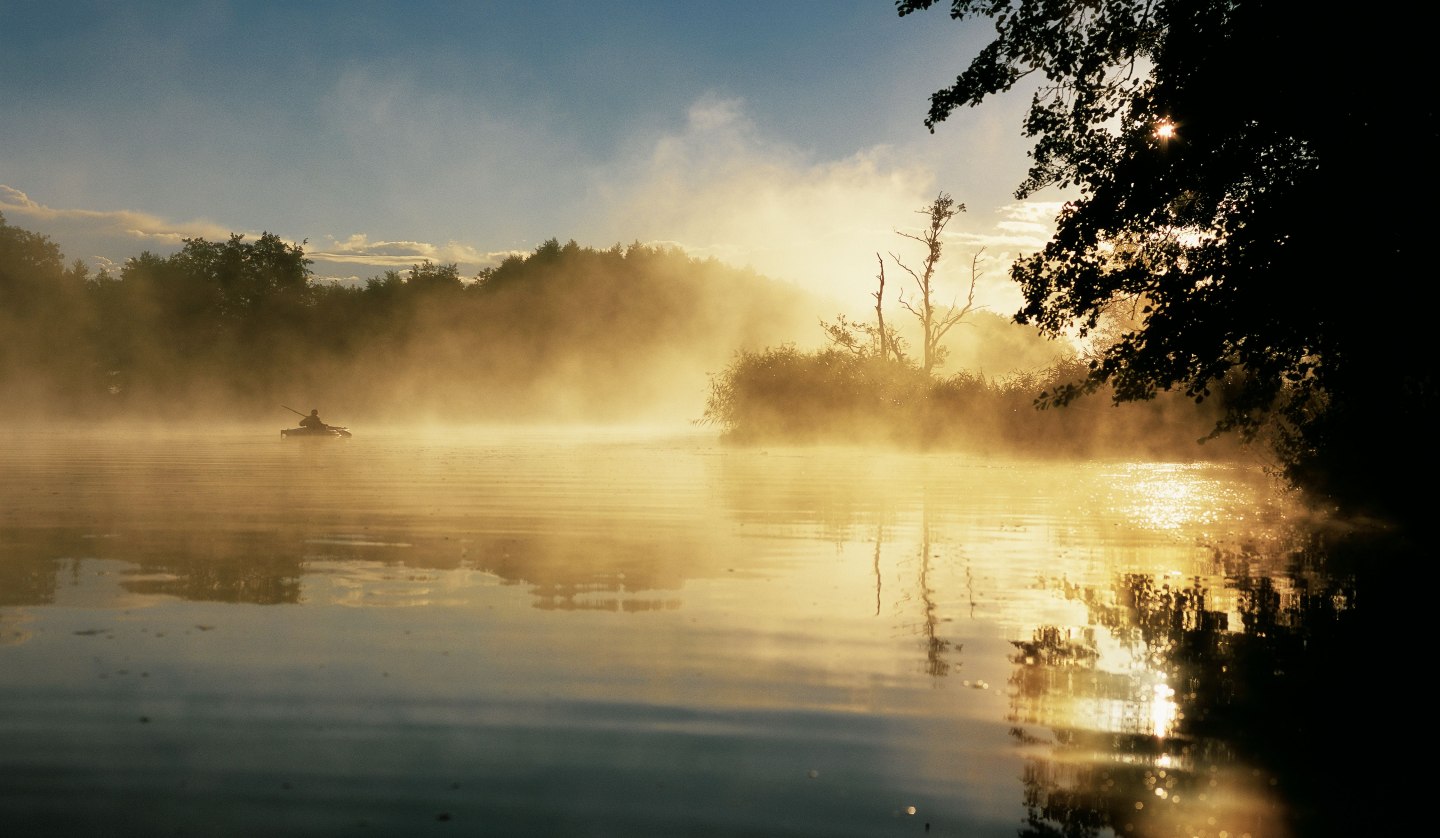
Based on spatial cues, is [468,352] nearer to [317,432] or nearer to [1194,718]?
[317,432]

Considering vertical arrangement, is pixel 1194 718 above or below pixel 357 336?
below

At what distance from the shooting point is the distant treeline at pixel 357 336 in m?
87.5

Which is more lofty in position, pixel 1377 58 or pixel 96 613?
pixel 1377 58

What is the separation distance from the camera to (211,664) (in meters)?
6.99

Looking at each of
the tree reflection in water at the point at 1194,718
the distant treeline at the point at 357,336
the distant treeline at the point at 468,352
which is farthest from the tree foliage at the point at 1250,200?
the distant treeline at the point at 357,336

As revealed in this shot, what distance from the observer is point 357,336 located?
10150cm

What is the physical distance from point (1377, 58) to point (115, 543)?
14688 mm

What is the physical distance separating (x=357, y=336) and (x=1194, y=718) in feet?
332

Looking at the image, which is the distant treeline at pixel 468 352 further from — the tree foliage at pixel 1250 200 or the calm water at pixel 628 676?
the calm water at pixel 628 676

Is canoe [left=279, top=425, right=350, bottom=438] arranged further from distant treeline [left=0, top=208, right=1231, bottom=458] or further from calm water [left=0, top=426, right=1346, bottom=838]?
calm water [left=0, top=426, right=1346, bottom=838]

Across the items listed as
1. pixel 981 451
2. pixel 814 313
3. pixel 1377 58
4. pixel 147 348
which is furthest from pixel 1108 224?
pixel 814 313

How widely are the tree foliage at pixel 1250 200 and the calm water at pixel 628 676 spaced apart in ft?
8.73

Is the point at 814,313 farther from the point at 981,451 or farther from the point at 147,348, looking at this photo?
the point at 981,451

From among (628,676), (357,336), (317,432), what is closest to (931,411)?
(317,432)
